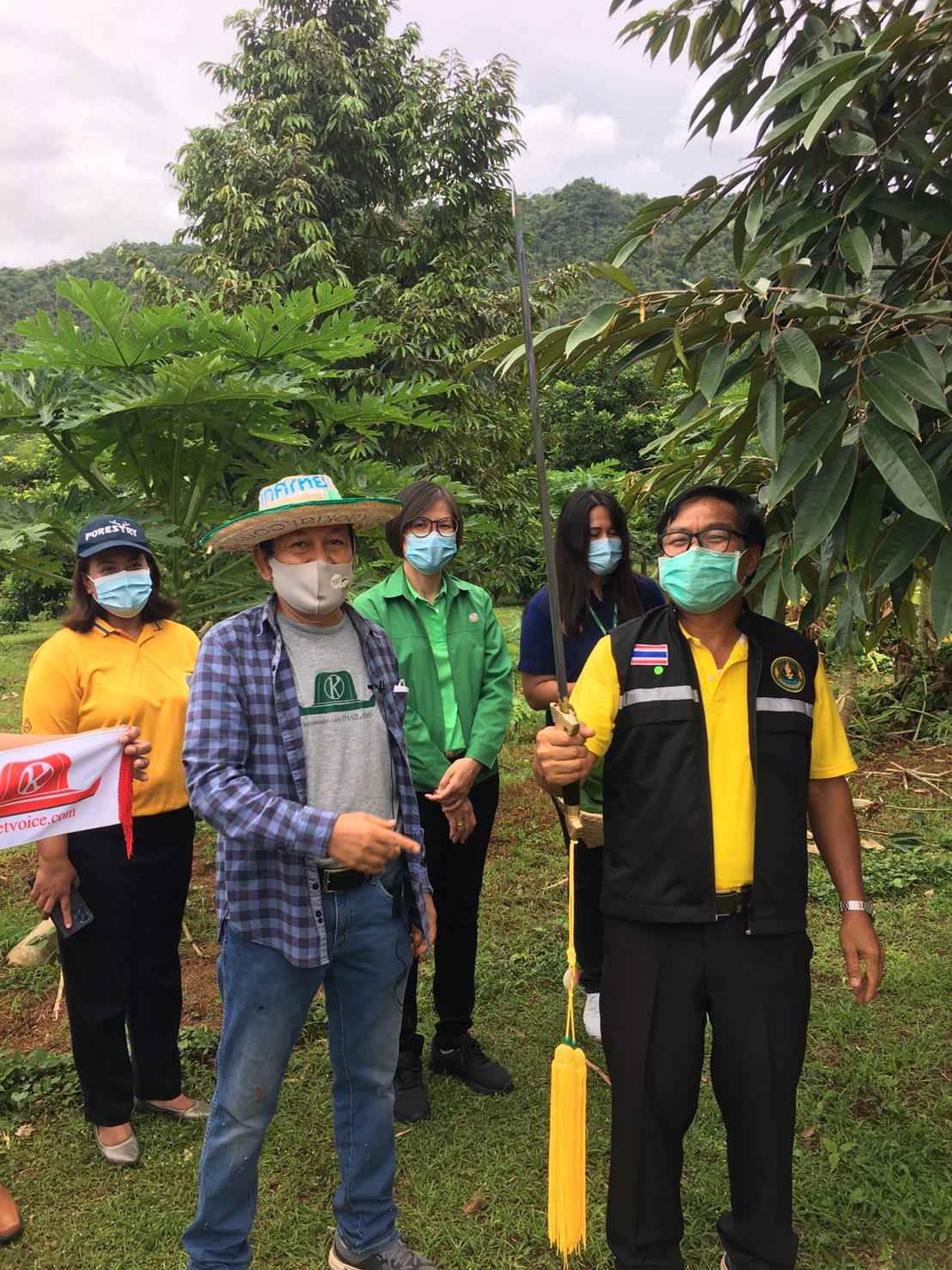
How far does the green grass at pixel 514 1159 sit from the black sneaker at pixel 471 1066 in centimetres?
4

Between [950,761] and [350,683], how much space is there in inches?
238

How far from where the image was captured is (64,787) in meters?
2.49

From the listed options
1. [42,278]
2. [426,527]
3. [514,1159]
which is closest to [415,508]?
[426,527]

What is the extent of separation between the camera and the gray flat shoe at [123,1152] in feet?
9.30

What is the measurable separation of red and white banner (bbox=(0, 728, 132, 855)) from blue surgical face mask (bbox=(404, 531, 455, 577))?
1042mm

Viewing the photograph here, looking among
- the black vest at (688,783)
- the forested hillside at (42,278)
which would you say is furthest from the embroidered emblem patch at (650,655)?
the forested hillside at (42,278)

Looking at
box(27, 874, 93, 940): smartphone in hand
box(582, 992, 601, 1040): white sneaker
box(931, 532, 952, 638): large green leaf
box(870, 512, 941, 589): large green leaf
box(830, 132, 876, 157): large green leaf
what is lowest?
box(582, 992, 601, 1040): white sneaker

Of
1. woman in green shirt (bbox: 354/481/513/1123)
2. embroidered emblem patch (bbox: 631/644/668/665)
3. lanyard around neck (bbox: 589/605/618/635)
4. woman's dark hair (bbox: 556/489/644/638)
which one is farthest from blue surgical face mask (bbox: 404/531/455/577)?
embroidered emblem patch (bbox: 631/644/668/665)

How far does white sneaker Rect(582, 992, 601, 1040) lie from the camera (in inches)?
134

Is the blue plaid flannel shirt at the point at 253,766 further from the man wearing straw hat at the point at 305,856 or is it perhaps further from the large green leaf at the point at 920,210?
the large green leaf at the point at 920,210

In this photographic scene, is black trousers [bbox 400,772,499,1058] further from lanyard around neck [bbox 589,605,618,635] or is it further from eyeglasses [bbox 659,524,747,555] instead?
eyeglasses [bbox 659,524,747,555]

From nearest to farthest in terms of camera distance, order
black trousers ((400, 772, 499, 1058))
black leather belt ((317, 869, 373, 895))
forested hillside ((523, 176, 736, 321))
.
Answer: black leather belt ((317, 869, 373, 895)) < black trousers ((400, 772, 499, 1058)) < forested hillside ((523, 176, 736, 321))

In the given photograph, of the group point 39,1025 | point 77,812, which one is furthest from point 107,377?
point 39,1025

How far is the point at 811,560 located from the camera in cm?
257
